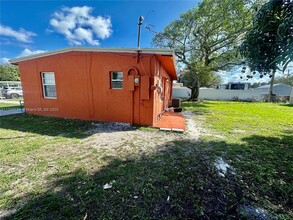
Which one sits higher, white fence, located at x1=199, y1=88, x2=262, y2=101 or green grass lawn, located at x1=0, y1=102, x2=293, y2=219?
white fence, located at x1=199, y1=88, x2=262, y2=101

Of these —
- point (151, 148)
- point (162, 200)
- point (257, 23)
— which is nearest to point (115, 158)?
point (151, 148)

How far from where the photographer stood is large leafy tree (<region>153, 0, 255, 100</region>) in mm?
12633

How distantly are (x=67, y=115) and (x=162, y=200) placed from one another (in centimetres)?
704

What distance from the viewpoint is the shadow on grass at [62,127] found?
18.6ft

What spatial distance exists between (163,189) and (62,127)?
535 cm

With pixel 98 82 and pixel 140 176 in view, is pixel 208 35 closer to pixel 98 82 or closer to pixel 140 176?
pixel 98 82

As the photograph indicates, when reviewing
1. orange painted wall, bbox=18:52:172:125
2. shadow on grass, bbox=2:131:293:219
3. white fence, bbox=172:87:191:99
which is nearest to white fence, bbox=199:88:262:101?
white fence, bbox=172:87:191:99

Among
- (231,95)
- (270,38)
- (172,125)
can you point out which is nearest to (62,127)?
(172,125)

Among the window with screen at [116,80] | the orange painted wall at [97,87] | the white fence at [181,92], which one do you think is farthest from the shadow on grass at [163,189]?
the white fence at [181,92]

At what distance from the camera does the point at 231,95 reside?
21766mm

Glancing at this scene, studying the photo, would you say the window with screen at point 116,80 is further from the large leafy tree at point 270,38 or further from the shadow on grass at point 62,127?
the large leafy tree at point 270,38

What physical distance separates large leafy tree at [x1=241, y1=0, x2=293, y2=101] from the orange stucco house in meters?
2.90

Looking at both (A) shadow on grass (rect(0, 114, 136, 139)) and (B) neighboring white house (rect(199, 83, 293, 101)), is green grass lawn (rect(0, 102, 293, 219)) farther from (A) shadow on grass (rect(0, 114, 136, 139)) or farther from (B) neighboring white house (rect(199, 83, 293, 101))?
(B) neighboring white house (rect(199, 83, 293, 101))

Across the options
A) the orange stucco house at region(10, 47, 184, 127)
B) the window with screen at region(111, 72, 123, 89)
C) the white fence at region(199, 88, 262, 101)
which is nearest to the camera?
the orange stucco house at region(10, 47, 184, 127)
